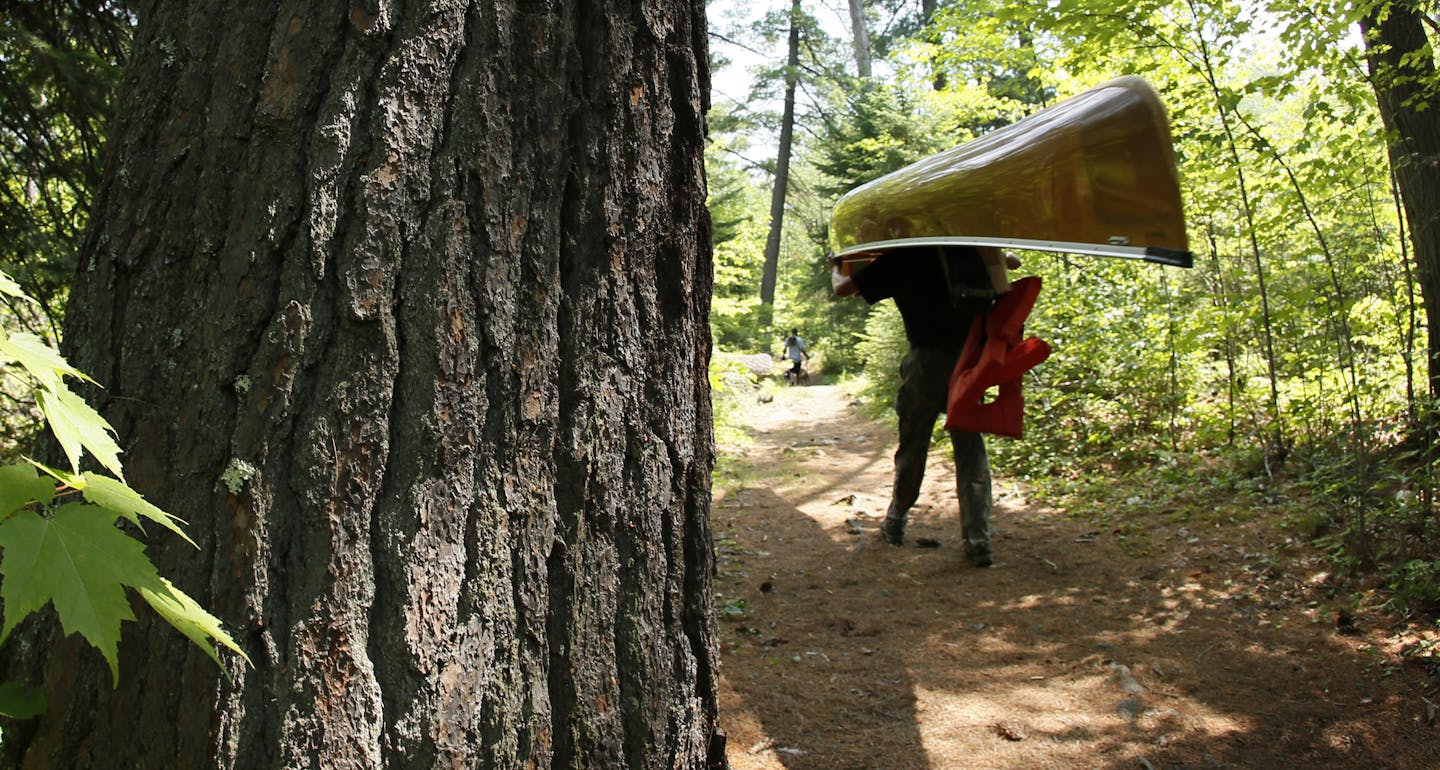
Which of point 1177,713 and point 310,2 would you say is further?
point 1177,713

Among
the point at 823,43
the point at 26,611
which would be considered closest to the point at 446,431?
the point at 26,611

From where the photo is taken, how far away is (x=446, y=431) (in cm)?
148

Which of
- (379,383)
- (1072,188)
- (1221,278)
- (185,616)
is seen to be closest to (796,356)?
(1221,278)

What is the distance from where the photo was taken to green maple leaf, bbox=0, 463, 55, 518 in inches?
41.0

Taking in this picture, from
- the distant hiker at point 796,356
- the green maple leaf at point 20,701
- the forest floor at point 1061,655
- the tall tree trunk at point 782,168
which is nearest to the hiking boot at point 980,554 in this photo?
the forest floor at point 1061,655

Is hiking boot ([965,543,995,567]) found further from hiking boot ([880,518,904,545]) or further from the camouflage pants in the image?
hiking boot ([880,518,904,545])

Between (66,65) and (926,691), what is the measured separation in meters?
4.02

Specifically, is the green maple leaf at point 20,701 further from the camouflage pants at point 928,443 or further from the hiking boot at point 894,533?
the hiking boot at point 894,533

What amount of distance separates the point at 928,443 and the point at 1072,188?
Result: 223 cm

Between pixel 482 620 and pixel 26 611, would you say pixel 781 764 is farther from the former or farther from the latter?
pixel 26 611

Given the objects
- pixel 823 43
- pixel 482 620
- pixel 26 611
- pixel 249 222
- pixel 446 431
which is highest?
pixel 823 43

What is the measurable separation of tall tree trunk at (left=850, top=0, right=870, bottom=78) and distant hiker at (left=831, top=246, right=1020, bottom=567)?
748 inches

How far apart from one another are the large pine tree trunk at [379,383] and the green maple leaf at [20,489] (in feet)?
1.11

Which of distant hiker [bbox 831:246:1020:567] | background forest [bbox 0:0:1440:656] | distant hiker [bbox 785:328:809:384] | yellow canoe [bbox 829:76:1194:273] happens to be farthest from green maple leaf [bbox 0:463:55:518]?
distant hiker [bbox 785:328:809:384]
